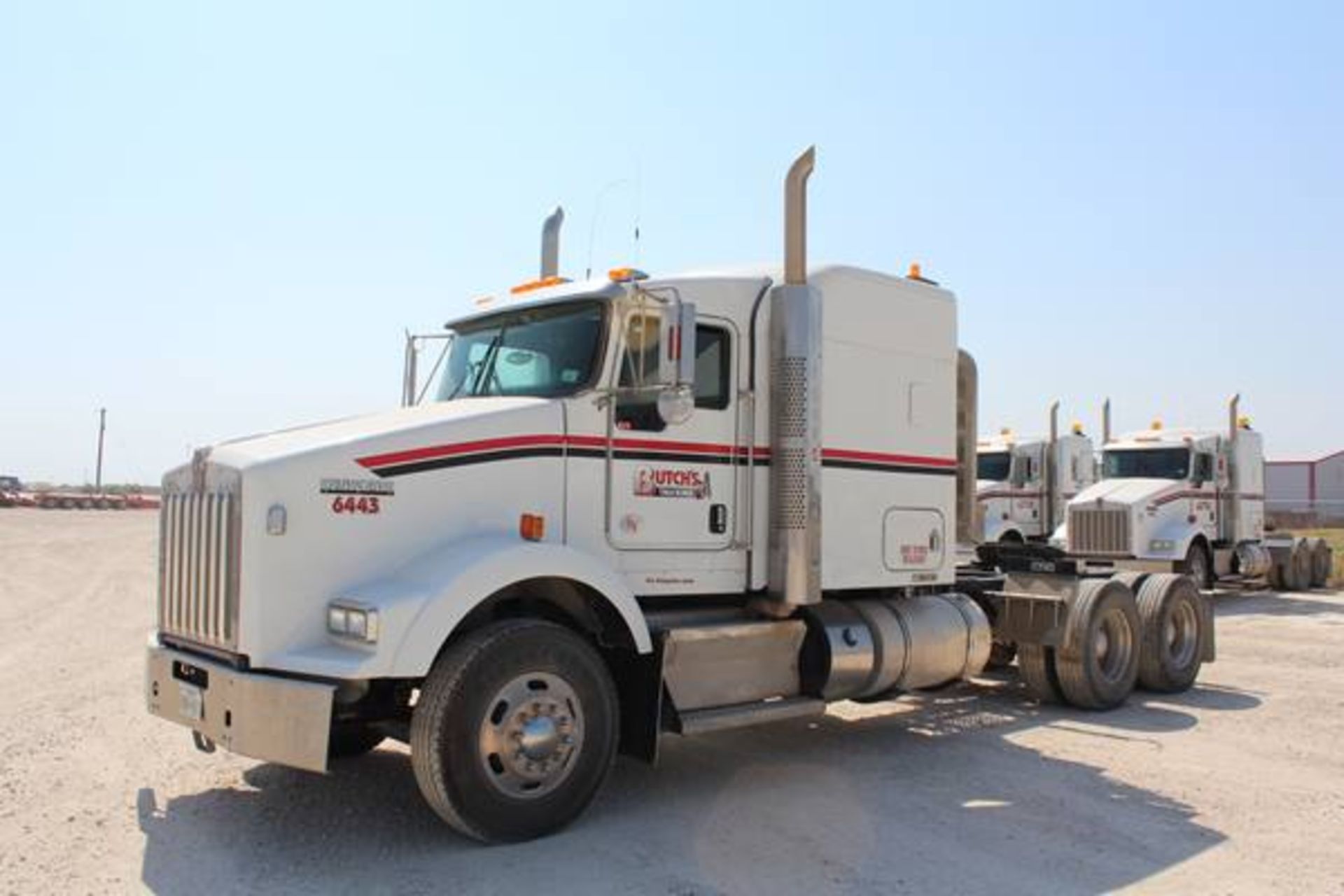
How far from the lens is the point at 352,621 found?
5488mm

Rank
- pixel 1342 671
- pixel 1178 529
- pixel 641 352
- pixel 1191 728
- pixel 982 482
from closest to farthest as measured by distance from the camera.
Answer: pixel 641 352 < pixel 1191 728 < pixel 1342 671 < pixel 1178 529 < pixel 982 482

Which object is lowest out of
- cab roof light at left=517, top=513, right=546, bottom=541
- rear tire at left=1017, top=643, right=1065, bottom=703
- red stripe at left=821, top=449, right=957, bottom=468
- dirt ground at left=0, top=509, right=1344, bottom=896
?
dirt ground at left=0, top=509, right=1344, bottom=896

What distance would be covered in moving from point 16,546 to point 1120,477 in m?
26.4

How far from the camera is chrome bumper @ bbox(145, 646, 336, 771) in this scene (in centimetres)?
523

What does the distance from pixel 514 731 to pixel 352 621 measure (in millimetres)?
1003

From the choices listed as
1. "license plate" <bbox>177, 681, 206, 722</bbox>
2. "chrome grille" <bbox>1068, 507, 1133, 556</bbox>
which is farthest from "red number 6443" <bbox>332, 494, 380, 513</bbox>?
"chrome grille" <bbox>1068, 507, 1133, 556</bbox>

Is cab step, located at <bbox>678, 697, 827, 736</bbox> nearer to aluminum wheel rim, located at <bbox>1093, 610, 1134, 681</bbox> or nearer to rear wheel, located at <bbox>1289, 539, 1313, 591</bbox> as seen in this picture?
aluminum wheel rim, located at <bbox>1093, 610, 1134, 681</bbox>

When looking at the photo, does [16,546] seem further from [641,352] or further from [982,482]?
[641,352]

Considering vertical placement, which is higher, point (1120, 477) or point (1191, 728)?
point (1120, 477)

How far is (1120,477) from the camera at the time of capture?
833 inches

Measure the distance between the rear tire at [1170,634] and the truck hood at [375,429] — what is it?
23.1ft

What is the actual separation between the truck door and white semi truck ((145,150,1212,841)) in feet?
0.06

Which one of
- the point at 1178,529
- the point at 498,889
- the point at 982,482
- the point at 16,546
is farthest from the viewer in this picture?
the point at 16,546

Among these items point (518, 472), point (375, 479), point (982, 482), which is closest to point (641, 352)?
point (518, 472)
